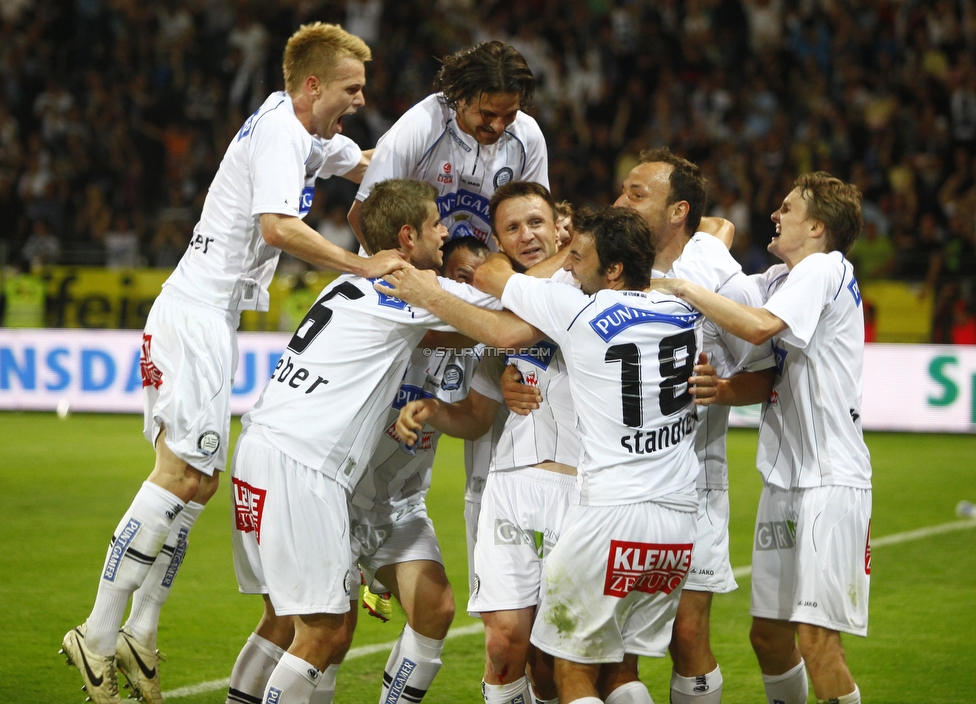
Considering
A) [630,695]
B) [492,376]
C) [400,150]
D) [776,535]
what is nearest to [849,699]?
[776,535]

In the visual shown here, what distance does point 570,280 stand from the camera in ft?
15.2

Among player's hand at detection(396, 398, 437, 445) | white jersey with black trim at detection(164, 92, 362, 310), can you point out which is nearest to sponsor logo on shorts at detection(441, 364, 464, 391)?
player's hand at detection(396, 398, 437, 445)

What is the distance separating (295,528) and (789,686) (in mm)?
2210

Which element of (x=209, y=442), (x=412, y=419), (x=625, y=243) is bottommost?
(x=209, y=442)

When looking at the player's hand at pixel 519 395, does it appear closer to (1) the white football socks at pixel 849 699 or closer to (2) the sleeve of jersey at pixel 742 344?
(2) the sleeve of jersey at pixel 742 344

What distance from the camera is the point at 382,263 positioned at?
14.8ft

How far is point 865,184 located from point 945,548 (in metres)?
9.11

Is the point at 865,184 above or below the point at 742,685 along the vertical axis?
above

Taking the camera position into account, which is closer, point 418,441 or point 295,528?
point 295,528

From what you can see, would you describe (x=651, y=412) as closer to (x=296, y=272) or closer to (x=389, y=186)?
(x=389, y=186)

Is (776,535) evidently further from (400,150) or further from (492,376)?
(400,150)

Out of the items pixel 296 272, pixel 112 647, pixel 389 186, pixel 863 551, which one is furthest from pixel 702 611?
pixel 296 272

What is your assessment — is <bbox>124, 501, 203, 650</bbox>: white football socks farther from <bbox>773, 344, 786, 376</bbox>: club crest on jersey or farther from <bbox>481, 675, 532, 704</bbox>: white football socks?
<bbox>773, 344, 786, 376</bbox>: club crest on jersey

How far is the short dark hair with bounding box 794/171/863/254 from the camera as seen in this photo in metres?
4.66
